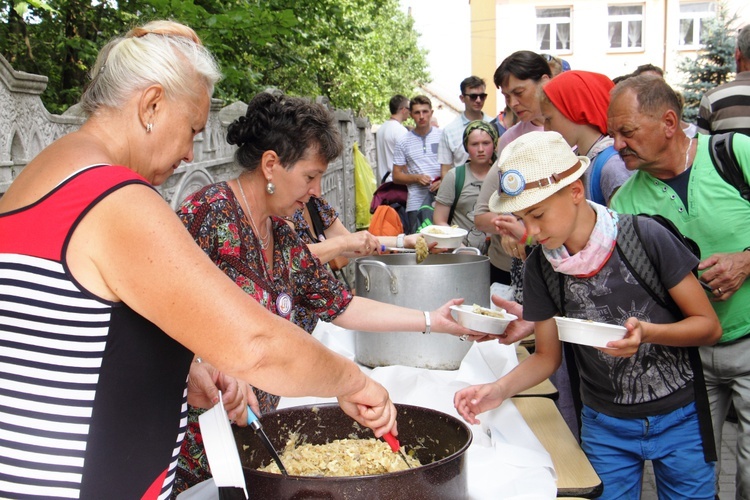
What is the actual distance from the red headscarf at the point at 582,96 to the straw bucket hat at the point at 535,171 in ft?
3.56

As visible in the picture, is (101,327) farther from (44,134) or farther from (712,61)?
(712,61)

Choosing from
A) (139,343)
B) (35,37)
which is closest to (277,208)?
(139,343)

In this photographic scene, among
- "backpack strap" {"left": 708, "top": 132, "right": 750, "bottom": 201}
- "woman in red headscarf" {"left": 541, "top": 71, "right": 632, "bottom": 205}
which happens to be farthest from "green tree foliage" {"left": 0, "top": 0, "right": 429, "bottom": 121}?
"backpack strap" {"left": 708, "top": 132, "right": 750, "bottom": 201}

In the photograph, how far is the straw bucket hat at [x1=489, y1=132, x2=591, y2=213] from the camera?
80.4 inches

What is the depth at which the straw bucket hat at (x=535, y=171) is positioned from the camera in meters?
2.04

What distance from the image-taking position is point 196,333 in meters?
1.17

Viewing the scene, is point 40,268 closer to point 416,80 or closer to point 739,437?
point 739,437

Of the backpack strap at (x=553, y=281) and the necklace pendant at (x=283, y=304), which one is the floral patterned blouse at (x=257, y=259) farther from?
the backpack strap at (x=553, y=281)

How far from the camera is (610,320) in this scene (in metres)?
2.18

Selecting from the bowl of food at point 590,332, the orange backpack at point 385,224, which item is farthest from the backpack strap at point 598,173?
the orange backpack at point 385,224

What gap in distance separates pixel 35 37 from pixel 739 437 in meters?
5.39

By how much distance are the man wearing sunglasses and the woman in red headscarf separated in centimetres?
331

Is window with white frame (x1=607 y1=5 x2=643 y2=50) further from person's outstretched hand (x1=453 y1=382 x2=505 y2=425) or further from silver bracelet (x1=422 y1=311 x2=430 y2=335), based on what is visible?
person's outstretched hand (x1=453 y1=382 x2=505 y2=425)

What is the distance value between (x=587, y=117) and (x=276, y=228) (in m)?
1.48
